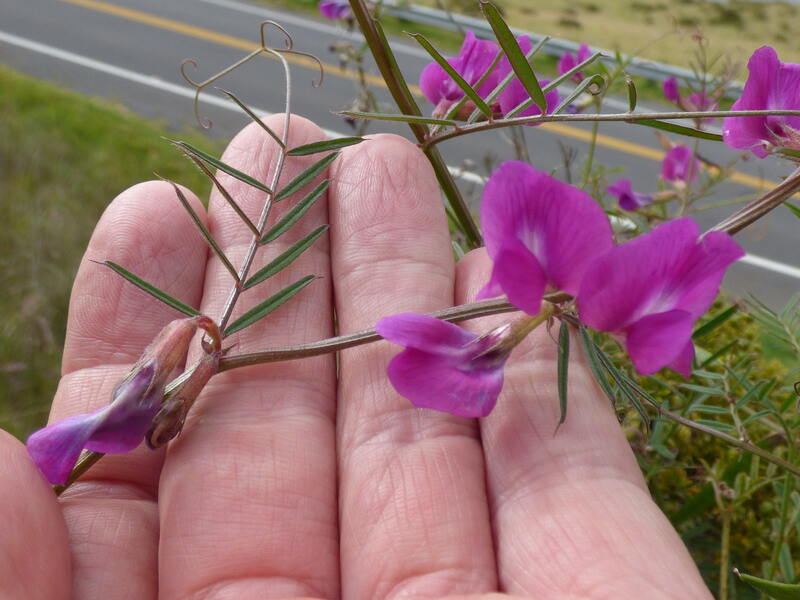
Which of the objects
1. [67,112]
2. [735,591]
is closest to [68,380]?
[735,591]

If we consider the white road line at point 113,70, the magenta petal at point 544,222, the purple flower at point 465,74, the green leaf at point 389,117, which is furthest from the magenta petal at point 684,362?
the white road line at point 113,70

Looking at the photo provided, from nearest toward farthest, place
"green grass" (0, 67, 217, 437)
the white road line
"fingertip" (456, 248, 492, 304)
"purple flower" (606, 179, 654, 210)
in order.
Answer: "fingertip" (456, 248, 492, 304) < "purple flower" (606, 179, 654, 210) < "green grass" (0, 67, 217, 437) < the white road line

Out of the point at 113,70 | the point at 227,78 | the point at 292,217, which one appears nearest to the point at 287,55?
the point at 227,78

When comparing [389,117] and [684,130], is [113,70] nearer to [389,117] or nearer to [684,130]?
[389,117]

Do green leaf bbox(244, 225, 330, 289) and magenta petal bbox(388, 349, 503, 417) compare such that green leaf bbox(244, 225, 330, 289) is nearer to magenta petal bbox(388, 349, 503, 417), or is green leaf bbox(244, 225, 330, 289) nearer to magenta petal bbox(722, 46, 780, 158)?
magenta petal bbox(388, 349, 503, 417)

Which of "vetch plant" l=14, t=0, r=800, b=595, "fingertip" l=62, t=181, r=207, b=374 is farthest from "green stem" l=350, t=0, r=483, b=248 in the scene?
"fingertip" l=62, t=181, r=207, b=374
